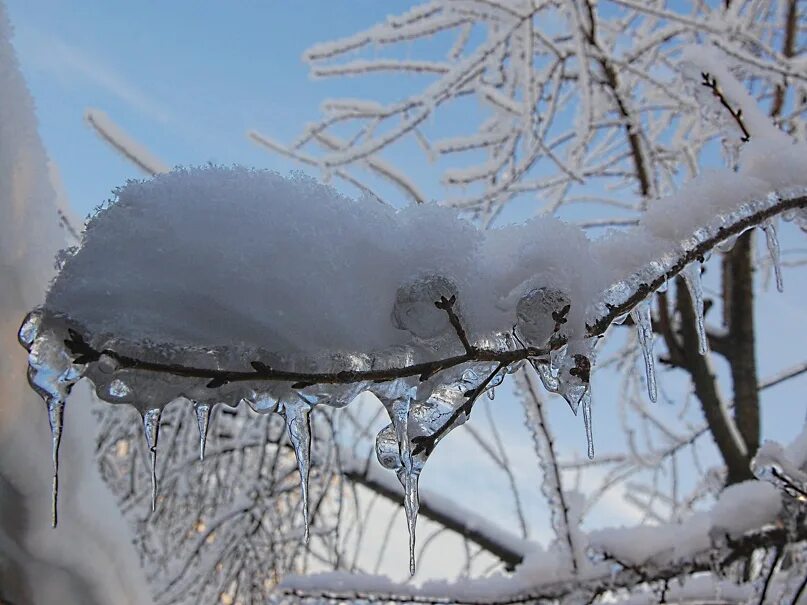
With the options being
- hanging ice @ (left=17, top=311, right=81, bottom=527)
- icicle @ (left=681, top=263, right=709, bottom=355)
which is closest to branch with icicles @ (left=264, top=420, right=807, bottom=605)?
icicle @ (left=681, top=263, right=709, bottom=355)

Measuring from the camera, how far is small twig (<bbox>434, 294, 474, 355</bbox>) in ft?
1.71

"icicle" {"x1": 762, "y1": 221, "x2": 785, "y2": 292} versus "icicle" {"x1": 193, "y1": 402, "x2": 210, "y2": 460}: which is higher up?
"icicle" {"x1": 762, "y1": 221, "x2": 785, "y2": 292}

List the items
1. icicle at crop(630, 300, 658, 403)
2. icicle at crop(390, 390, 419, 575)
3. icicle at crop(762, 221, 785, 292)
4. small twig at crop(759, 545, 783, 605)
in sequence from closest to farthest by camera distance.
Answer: icicle at crop(390, 390, 419, 575), icicle at crop(630, 300, 658, 403), icicle at crop(762, 221, 785, 292), small twig at crop(759, 545, 783, 605)

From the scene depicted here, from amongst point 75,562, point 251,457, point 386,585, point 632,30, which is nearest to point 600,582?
point 386,585

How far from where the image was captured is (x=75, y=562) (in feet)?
2.80

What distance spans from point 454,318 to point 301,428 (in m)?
0.18

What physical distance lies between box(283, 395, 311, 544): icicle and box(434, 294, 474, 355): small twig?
14 cm

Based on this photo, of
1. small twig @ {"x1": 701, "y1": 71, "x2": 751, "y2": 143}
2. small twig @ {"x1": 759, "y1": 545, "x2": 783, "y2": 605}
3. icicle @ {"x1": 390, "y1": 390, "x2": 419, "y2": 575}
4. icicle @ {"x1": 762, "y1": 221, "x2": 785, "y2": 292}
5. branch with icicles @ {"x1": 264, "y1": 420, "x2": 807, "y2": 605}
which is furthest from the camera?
branch with icicles @ {"x1": 264, "y1": 420, "x2": 807, "y2": 605}

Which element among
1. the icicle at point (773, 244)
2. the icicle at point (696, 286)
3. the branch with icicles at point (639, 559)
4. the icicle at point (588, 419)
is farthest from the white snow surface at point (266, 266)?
the branch with icicles at point (639, 559)

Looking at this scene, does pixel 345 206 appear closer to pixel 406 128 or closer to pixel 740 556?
pixel 740 556

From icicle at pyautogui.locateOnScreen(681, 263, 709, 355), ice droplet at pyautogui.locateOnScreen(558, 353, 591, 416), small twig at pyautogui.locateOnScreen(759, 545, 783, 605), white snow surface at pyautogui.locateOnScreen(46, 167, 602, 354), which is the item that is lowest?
small twig at pyautogui.locateOnScreen(759, 545, 783, 605)

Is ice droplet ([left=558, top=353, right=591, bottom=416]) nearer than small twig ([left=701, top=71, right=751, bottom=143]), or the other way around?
ice droplet ([left=558, top=353, right=591, bottom=416])

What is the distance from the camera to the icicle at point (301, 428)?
A: 0.55 metres

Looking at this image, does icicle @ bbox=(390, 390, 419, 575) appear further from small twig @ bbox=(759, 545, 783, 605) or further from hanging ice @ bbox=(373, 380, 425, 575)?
small twig @ bbox=(759, 545, 783, 605)
